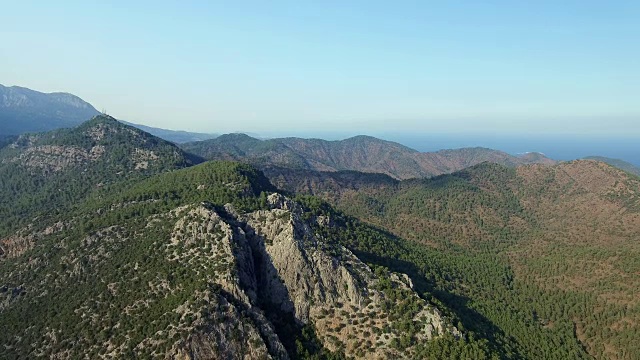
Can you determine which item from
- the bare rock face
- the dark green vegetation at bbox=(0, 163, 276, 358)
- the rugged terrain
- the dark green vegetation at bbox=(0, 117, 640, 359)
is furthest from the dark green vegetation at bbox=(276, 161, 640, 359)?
the dark green vegetation at bbox=(0, 163, 276, 358)

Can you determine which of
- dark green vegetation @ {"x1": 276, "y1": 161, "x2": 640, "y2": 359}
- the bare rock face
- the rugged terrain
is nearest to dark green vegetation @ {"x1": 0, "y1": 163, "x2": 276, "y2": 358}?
the rugged terrain

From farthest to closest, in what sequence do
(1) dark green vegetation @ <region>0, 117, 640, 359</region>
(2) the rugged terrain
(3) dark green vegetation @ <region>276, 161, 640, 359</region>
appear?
(3) dark green vegetation @ <region>276, 161, 640, 359</region>, (1) dark green vegetation @ <region>0, 117, 640, 359</region>, (2) the rugged terrain

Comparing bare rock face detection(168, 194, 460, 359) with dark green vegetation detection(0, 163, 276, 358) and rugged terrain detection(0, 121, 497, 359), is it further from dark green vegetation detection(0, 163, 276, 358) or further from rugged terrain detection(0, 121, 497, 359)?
dark green vegetation detection(0, 163, 276, 358)

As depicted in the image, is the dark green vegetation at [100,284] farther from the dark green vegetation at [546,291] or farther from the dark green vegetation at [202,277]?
the dark green vegetation at [546,291]

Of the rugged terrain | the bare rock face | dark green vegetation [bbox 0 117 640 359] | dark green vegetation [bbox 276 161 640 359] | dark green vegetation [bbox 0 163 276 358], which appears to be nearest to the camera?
the bare rock face

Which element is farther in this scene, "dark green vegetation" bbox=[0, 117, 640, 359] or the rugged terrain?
"dark green vegetation" bbox=[0, 117, 640, 359]

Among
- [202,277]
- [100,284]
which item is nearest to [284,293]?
[202,277]

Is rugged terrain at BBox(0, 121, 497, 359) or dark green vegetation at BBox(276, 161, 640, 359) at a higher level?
rugged terrain at BBox(0, 121, 497, 359)

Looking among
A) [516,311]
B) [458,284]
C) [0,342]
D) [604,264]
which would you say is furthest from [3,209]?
[604,264]

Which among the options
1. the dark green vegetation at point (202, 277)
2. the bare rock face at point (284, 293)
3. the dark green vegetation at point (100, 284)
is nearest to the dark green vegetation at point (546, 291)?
the dark green vegetation at point (202, 277)

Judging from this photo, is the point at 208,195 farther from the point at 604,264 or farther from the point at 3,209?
the point at 604,264
